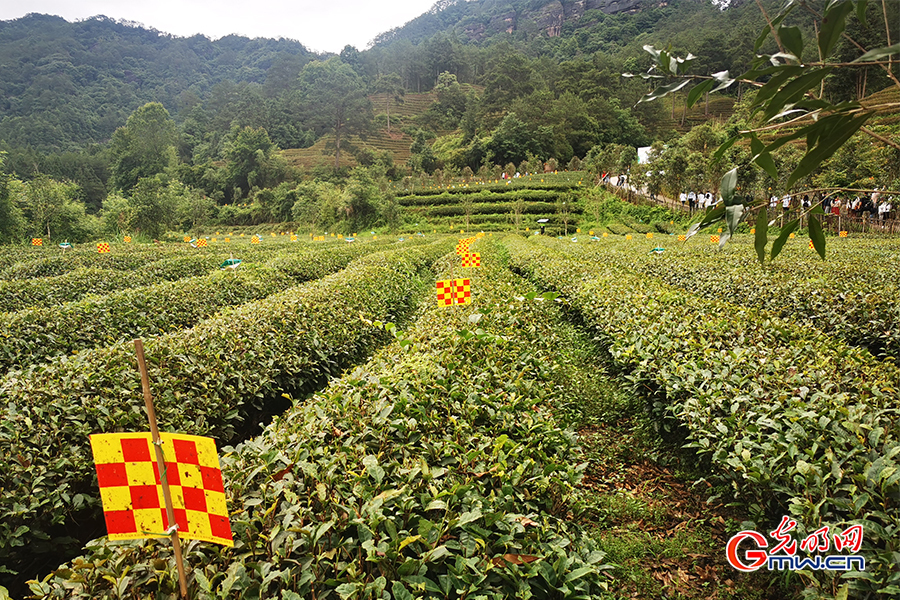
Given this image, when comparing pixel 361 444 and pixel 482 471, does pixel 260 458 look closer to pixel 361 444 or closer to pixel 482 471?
pixel 361 444

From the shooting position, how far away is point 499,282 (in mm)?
7984

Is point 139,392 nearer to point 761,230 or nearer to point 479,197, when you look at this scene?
point 761,230

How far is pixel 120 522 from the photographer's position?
146cm

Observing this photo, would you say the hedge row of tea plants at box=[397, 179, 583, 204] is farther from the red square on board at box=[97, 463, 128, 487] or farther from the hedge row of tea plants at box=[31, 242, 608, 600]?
the red square on board at box=[97, 463, 128, 487]

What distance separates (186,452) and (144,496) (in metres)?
0.22

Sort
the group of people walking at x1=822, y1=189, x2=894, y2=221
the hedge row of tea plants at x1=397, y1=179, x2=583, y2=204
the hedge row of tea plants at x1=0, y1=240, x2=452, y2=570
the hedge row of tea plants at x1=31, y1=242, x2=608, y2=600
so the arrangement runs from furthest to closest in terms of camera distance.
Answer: the hedge row of tea plants at x1=397, y1=179, x2=583, y2=204 < the group of people walking at x1=822, y1=189, x2=894, y2=221 < the hedge row of tea plants at x1=0, y1=240, x2=452, y2=570 < the hedge row of tea plants at x1=31, y1=242, x2=608, y2=600

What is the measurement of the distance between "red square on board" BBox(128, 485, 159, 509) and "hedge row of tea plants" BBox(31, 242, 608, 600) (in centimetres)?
28

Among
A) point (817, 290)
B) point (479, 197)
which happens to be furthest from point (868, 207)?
point (479, 197)

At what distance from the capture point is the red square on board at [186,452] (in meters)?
1.41

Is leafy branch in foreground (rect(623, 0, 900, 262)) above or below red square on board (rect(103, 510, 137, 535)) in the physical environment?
above

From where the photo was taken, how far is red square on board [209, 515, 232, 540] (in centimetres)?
144

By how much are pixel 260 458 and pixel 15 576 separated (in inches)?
76.8

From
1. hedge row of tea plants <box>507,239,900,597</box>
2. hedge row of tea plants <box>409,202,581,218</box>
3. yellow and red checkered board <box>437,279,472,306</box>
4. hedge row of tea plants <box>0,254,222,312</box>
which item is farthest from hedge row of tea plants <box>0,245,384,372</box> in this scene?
hedge row of tea plants <box>409,202,581,218</box>

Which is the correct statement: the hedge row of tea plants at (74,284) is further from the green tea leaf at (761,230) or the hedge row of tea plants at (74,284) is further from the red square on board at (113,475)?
the green tea leaf at (761,230)
